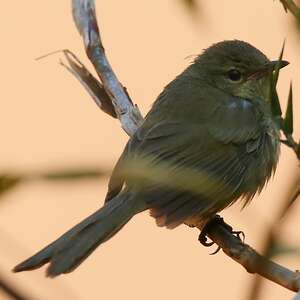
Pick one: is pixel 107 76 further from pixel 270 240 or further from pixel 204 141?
pixel 270 240

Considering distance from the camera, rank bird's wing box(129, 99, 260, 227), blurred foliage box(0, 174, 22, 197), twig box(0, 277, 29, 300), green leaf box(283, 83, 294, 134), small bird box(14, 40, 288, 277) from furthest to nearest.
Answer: bird's wing box(129, 99, 260, 227) < small bird box(14, 40, 288, 277) < green leaf box(283, 83, 294, 134) < blurred foliage box(0, 174, 22, 197) < twig box(0, 277, 29, 300)

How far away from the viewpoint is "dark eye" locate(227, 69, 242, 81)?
14.4 ft

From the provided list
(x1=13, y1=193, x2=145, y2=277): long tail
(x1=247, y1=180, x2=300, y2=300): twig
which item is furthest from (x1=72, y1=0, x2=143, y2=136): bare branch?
(x1=247, y1=180, x2=300, y2=300): twig

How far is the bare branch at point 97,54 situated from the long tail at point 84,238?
90cm

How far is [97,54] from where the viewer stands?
393cm

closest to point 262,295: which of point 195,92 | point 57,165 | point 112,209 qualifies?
point 57,165

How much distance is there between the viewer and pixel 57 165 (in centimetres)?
79

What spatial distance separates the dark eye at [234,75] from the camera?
4.40 meters

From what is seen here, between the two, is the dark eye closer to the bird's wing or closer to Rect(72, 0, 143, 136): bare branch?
the bird's wing

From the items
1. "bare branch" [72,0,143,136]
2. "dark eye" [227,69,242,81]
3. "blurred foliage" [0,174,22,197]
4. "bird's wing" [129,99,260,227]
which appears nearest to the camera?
"blurred foliage" [0,174,22,197]

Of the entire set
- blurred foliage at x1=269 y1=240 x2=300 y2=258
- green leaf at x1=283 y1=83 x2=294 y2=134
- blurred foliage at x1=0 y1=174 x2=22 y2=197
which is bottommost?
green leaf at x1=283 y1=83 x2=294 y2=134

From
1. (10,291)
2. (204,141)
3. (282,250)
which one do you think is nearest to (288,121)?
(282,250)

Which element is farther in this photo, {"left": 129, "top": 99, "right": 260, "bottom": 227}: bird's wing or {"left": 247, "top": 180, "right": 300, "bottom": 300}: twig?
{"left": 129, "top": 99, "right": 260, "bottom": 227}: bird's wing

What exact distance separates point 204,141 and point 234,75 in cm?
104
